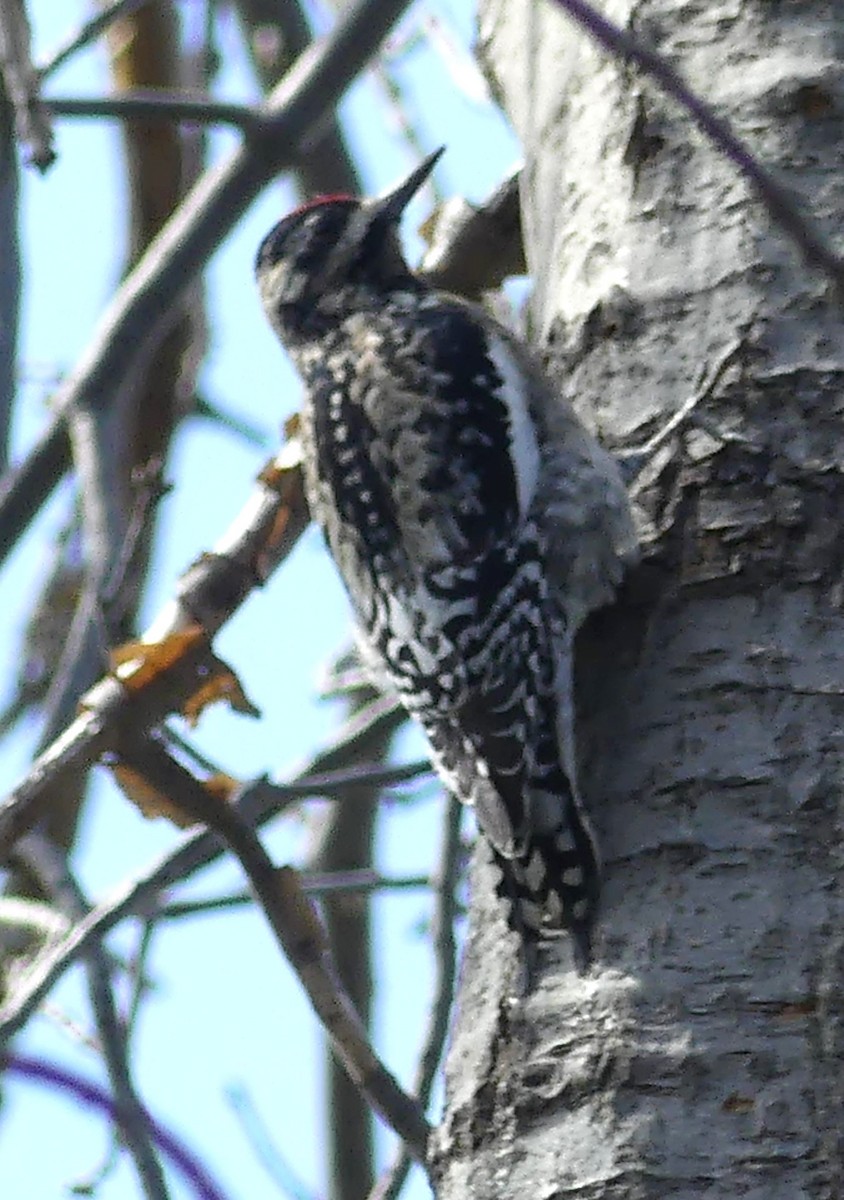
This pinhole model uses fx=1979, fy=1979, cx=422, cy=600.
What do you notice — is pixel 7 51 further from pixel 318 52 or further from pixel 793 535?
pixel 793 535

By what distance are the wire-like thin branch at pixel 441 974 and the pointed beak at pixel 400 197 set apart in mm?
1147

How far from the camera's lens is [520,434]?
115 inches

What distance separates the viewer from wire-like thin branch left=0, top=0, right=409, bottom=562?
2637 mm

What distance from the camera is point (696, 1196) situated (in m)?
2.01

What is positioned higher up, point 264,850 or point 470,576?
point 470,576

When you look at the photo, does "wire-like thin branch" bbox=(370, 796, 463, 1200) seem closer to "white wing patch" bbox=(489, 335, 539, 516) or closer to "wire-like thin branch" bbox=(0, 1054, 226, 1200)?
"white wing patch" bbox=(489, 335, 539, 516)

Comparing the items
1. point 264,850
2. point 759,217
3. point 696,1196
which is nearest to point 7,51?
point 264,850

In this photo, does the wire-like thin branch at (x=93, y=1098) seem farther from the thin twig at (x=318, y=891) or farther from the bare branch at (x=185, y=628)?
the thin twig at (x=318, y=891)

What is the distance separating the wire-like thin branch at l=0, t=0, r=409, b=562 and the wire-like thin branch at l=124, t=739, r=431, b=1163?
Answer: 793mm

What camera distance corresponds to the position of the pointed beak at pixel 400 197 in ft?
12.2

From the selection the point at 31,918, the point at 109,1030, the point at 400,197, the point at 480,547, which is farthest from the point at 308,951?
the point at 400,197

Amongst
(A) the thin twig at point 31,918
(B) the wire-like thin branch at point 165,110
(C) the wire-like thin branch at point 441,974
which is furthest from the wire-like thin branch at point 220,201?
(C) the wire-like thin branch at point 441,974

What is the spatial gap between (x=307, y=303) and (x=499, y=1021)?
179 cm

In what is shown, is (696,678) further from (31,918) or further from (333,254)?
(333,254)
